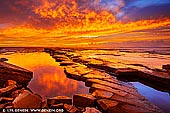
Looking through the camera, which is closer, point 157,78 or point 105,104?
point 105,104

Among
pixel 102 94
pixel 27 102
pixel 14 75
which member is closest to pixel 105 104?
pixel 102 94

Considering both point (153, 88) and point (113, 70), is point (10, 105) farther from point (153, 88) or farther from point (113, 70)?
point (113, 70)

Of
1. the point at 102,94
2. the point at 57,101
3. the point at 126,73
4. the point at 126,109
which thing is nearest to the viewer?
the point at 126,109

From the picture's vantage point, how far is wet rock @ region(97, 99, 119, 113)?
336 centimetres

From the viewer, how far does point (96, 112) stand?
3100 mm

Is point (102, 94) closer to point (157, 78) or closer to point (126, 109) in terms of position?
point (126, 109)

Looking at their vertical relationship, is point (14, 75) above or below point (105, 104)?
above

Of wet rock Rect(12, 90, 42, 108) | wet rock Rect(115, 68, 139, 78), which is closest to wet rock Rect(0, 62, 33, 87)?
wet rock Rect(12, 90, 42, 108)

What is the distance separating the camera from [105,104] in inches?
137

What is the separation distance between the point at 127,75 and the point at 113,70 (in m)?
0.76

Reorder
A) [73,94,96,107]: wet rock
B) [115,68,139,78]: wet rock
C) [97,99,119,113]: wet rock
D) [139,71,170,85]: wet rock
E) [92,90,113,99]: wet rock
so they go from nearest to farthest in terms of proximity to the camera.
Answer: [97,99,119,113]: wet rock, [73,94,96,107]: wet rock, [92,90,113,99]: wet rock, [139,71,170,85]: wet rock, [115,68,139,78]: wet rock

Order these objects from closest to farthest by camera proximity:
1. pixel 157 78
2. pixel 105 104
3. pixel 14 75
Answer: pixel 105 104 → pixel 14 75 → pixel 157 78

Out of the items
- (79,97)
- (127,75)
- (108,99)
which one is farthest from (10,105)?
(127,75)

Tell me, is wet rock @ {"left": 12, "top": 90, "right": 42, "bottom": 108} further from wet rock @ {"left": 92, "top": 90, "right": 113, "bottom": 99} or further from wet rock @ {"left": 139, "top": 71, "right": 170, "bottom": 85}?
wet rock @ {"left": 139, "top": 71, "right": 170, "bottom": 85}
